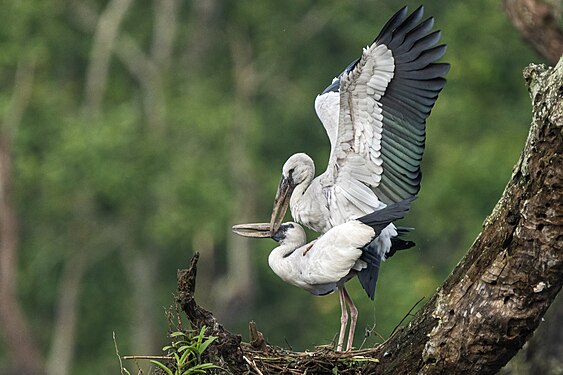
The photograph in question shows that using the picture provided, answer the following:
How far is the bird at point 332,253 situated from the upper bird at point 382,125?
178 millimetres

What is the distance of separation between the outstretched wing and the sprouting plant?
164cm

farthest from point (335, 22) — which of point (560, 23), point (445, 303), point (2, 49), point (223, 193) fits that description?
point (445, 303)

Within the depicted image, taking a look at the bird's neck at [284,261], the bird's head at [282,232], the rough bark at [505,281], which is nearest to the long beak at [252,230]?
the bird's head at [282,232]

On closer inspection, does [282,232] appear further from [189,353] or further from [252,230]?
[189,353]

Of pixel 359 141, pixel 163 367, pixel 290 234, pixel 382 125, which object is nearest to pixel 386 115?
pixel 382 125

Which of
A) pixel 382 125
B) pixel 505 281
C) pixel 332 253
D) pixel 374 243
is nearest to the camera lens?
pixel 505 281

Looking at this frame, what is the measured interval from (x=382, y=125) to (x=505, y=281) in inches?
73.1

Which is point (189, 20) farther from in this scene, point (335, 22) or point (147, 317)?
point (147, 317)

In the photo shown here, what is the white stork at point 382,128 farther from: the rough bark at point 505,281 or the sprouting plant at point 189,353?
the sprouting plant at point 189,353

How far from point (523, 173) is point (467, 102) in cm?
1952

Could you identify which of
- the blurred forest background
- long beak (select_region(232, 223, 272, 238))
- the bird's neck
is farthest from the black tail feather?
the blurred forest background

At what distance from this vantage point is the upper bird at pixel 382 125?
7930mm

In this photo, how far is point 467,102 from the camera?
2570 centimetres

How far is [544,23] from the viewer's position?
1051 cm
